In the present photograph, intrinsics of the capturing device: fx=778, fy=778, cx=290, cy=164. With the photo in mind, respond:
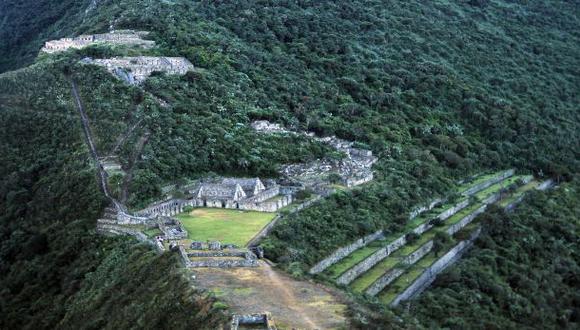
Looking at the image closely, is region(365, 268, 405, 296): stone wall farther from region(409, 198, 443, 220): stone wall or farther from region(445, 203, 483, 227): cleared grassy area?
region(445, 203, 483, 227): cleared grassy area

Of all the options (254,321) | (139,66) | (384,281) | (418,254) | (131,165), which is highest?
(254,321)

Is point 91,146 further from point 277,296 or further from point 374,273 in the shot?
point 277,296

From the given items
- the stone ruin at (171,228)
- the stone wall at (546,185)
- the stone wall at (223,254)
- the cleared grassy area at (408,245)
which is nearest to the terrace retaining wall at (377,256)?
the cleared grassy area at (408,245)

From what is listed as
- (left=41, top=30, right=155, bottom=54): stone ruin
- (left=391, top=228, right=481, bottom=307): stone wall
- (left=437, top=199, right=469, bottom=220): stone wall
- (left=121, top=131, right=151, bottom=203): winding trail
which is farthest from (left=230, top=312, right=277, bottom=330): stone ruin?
(left=41, top=30, right=155, bottom=54): stone ruin

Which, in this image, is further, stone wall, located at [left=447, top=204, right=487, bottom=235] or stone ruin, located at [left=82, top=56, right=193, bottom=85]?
stone ruin, located at [left=82, top=56, right=193, bottom=85]

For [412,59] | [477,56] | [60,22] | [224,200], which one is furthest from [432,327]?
[60,22]

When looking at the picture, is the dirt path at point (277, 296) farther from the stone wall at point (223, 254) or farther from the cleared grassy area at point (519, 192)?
the cleared grassy area at point (519, 192)

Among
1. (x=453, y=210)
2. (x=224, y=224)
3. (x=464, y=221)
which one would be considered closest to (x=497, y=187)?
(x=453, y=210)
